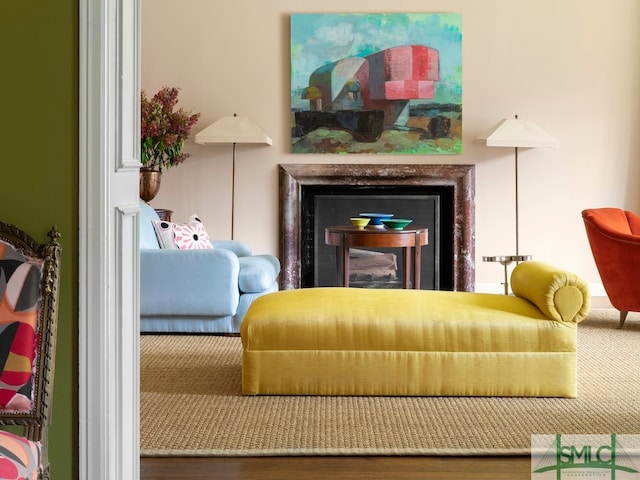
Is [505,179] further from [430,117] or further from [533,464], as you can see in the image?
[533,464]

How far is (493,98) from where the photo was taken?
7.12 m

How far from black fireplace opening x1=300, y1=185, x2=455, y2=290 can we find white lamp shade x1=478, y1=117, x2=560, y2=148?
0.68 metres

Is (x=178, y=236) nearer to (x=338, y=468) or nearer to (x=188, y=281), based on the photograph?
(x=188, y=281)

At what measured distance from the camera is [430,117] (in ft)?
23.2

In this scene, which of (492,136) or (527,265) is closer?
(527,265)

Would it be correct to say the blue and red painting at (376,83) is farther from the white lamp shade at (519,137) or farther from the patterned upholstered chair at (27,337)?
the patterned upholstered chair at (27,337)

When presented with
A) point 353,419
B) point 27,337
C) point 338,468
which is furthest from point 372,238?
point 27,337

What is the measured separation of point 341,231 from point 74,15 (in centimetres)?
380

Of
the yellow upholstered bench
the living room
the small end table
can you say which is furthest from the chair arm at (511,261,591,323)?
the living room

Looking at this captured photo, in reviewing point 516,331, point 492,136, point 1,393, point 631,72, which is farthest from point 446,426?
point 631,72

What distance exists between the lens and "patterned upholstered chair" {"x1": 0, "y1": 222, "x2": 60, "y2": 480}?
1.97 m

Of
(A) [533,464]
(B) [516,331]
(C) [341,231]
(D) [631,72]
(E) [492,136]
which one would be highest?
(D) [631,72]

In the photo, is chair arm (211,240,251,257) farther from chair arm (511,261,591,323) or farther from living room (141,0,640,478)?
chair arm (511,261,591,323)

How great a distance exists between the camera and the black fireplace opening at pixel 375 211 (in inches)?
285
